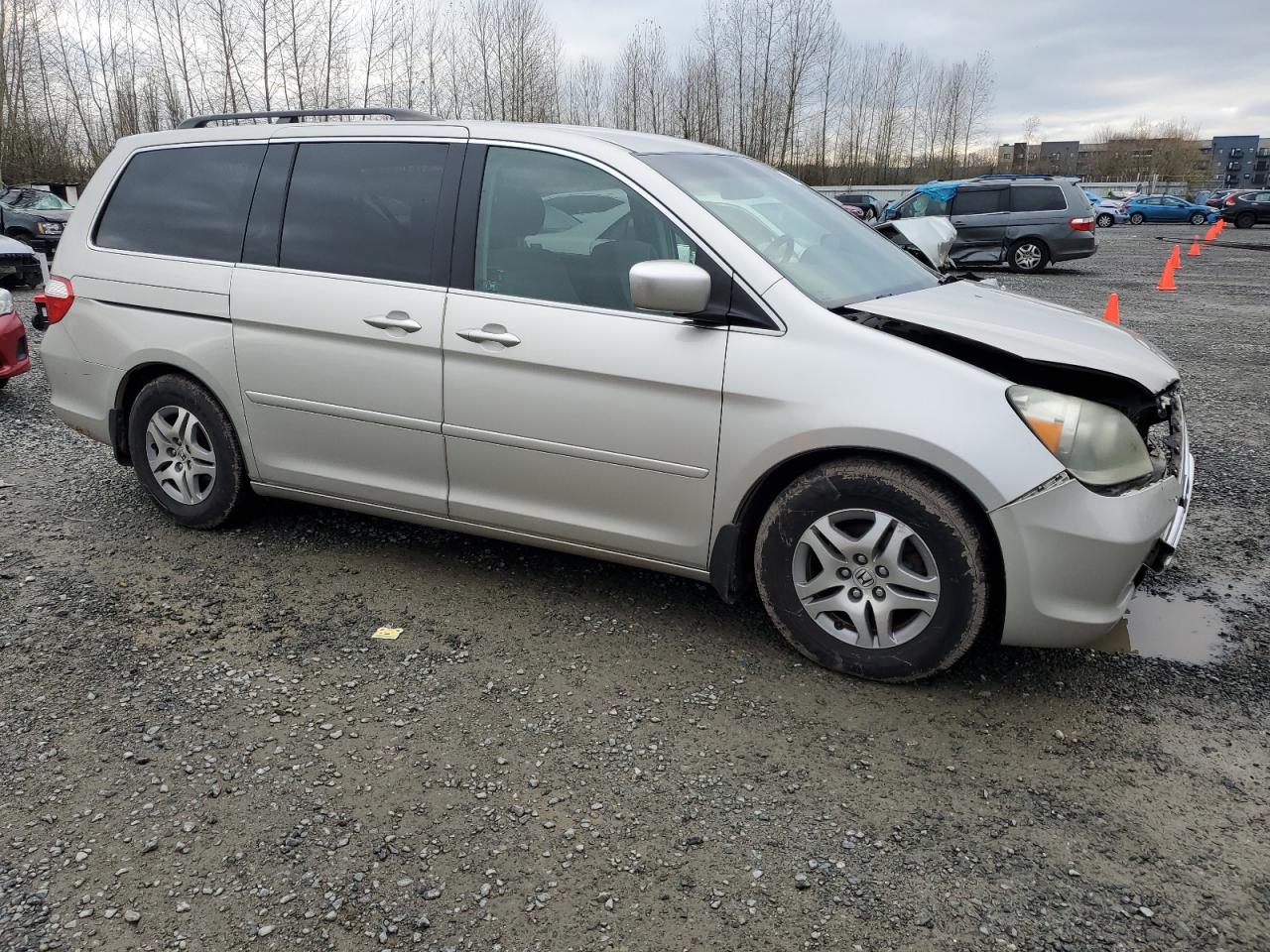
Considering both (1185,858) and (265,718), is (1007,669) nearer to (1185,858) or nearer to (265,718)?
(1185,858)

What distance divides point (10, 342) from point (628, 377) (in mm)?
6017

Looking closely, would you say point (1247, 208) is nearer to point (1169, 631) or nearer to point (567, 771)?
point (1169, 631)

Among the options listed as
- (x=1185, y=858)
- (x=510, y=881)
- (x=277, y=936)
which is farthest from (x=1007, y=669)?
(x=277, y=936)

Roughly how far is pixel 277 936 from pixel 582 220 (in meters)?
2.51

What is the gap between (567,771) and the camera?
2.91 meters

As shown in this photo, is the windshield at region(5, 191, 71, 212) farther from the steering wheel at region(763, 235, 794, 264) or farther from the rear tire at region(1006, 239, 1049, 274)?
the steering wheel at region(763, 235, 794, 264)

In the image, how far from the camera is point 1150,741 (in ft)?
10.0

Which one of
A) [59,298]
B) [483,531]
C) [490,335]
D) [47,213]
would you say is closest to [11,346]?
[59,298]

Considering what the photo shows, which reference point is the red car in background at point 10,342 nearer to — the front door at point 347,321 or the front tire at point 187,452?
the front tire at point 187,452

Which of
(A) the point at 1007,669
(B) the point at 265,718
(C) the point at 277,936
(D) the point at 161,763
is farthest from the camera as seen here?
(A) the point at 1007,669

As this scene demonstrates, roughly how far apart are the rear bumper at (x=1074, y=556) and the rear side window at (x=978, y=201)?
18.5m

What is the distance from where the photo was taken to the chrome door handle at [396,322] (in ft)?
12.5

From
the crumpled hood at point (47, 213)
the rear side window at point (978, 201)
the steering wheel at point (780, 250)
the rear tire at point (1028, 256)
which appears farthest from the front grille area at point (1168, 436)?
the crumpled hood at point (47, 213)

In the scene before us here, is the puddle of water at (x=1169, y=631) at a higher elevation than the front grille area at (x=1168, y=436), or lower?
lower
